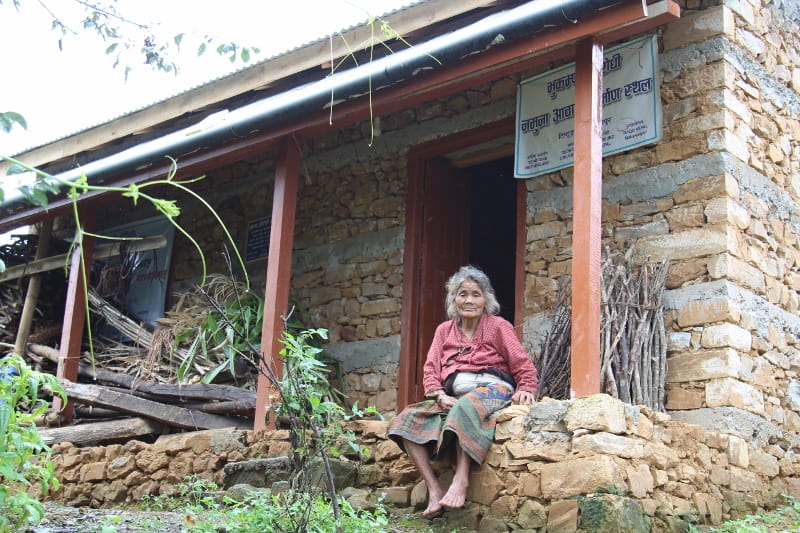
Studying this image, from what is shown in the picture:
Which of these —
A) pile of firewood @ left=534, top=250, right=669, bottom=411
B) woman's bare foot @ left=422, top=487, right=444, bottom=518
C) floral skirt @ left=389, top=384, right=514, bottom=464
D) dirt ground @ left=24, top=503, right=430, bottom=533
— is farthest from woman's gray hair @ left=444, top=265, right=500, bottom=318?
dirt ground @ left=24, top=503, right=430, bottom=533

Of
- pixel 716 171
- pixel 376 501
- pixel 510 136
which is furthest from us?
pixel 510 136

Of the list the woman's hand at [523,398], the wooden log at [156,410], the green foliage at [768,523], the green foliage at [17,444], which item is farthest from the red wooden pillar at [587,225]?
the wooden log at [156,410]

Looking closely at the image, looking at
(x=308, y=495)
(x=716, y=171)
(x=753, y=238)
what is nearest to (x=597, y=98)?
(x=716, y=171)

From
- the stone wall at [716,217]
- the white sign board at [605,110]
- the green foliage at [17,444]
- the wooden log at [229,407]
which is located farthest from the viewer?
the wooden log at [229,407]

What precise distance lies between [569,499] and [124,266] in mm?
6563

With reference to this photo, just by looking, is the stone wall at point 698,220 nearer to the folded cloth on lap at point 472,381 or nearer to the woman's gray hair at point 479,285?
the woman's gray hair at point 479,285

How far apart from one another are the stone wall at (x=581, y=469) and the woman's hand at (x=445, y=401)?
32 cm

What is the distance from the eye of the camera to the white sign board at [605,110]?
7039 millimetres

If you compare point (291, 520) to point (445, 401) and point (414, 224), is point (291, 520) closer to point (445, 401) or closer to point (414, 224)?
point (445, 401)

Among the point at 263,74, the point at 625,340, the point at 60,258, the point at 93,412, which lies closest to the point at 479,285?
the point at 625,340

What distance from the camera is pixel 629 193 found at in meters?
7.14

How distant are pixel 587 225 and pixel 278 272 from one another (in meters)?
2.62

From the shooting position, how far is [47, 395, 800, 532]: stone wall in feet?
17.0

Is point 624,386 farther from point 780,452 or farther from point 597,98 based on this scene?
point 597,98
